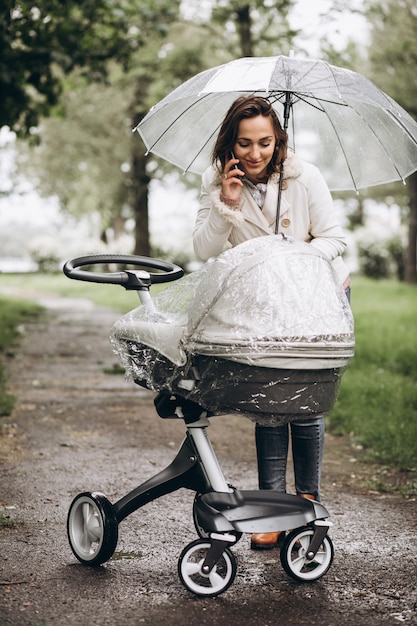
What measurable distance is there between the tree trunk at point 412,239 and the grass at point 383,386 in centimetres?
735

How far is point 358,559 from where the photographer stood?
3658 mm

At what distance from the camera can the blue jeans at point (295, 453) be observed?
357 cm

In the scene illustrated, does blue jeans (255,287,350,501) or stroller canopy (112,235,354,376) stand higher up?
stroller canopy (112,235,354,376)

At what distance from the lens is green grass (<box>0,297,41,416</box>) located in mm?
6952

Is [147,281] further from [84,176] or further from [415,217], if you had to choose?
[84,176]

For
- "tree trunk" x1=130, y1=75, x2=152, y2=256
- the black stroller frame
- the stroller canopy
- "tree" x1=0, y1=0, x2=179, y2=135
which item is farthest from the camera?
"tree trunk" x1=130, y1=75, x2=152, y2=256

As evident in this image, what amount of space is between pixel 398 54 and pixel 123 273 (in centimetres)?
1959

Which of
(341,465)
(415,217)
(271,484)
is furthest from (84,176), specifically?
(271,484)

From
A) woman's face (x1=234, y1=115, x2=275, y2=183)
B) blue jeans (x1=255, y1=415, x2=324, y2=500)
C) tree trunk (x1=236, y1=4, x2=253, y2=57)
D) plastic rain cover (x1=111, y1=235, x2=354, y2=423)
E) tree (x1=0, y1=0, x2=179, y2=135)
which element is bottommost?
blue jeans (x1=255, y1=415, x2=324, y2=500)

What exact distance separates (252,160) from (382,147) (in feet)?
2.91

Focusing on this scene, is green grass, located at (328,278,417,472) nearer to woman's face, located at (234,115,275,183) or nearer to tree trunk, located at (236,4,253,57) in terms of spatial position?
woman's face, located at (234,115,275,183)

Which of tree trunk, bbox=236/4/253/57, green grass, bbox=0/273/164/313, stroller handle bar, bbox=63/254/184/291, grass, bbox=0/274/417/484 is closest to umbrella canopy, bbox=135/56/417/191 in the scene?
stroller handle bar, bbox=63/254/184/291

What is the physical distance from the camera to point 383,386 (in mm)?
7469

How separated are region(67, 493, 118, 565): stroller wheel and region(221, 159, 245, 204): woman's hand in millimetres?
1300
